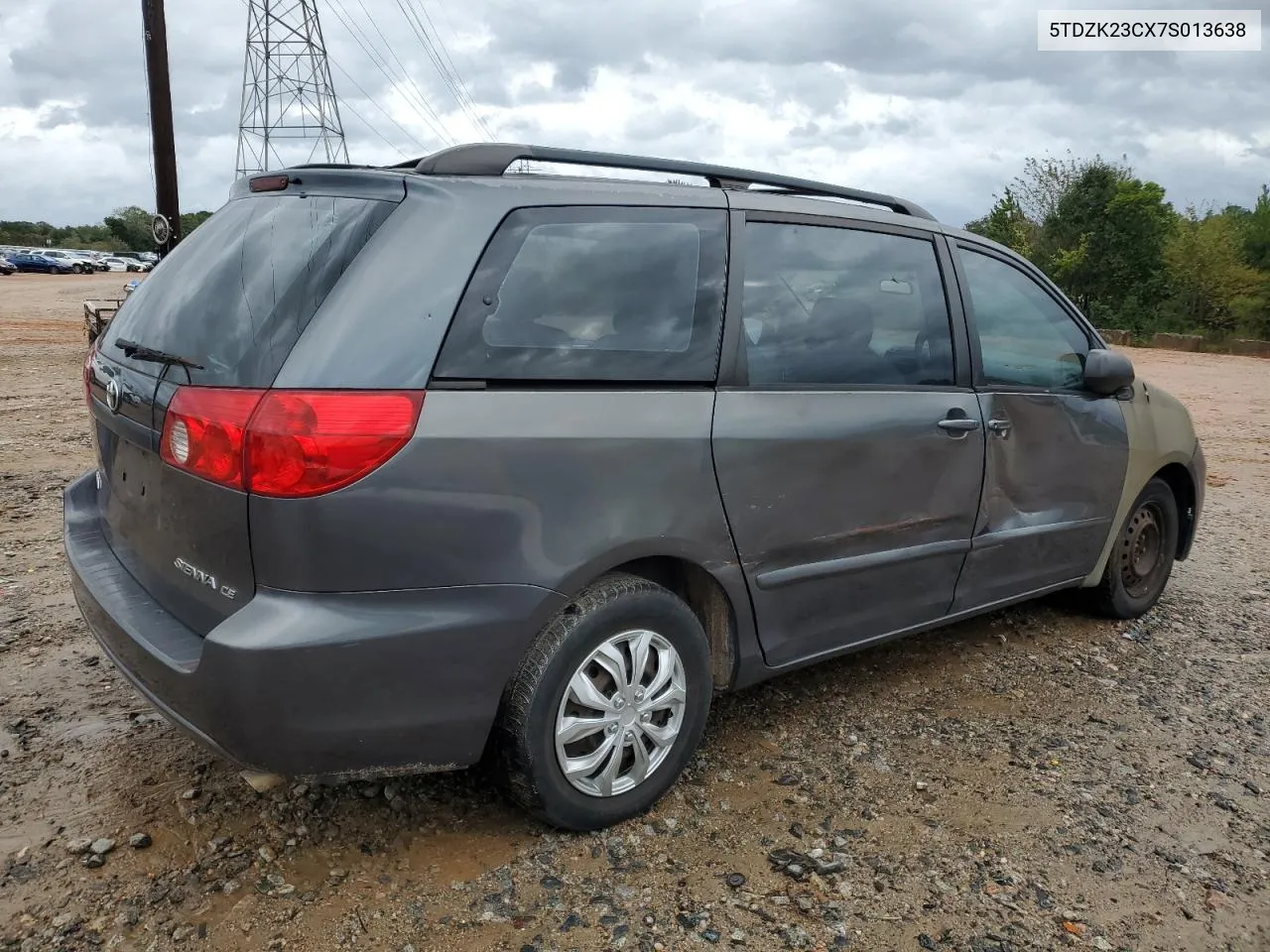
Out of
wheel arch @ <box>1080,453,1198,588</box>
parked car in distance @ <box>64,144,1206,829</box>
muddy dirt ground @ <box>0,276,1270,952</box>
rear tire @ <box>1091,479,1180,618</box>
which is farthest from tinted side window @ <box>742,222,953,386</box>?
rear tire @ <box>1091,479,1180,618</box>

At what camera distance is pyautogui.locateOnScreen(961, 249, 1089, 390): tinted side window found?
375 centimetres

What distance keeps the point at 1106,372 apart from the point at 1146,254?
4814cm

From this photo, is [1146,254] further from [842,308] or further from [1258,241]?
[842,308]

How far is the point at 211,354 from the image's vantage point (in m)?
2.43

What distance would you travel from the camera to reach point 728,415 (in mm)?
2838

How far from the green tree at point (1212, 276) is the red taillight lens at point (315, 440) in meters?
44.3

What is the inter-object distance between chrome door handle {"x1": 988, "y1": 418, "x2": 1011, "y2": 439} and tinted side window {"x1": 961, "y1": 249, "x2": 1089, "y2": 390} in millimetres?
153

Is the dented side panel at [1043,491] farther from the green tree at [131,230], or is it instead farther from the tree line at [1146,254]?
the green tree at [131,230]

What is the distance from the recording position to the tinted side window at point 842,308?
3029mm

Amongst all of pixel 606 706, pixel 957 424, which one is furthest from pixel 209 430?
pixel 957 424

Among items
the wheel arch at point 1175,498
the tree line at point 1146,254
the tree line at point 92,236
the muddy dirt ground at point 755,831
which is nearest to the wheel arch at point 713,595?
the muddy dirt ground at point 755,831

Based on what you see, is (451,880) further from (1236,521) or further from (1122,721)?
(1236,521)

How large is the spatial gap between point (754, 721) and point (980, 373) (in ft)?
4.77

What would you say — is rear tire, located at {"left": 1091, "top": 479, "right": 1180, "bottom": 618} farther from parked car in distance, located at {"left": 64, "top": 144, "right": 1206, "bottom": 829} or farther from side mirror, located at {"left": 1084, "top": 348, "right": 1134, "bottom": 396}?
parked car in distance, located at {"left": 64, "top": 144, "right": 1206, "bottom": 829}
